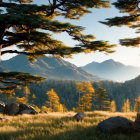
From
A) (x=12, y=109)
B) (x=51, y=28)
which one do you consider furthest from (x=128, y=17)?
(x=12, y=109)

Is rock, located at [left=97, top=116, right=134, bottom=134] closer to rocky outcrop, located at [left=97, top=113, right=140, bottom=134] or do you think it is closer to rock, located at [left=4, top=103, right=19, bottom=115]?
rocky outcrop, located at [left=97, top=113, right=140, bottom=134]

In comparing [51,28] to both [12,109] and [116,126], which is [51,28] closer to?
[116,126]

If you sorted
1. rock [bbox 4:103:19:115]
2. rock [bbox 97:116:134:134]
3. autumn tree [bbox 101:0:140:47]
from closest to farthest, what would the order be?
1. rock [bbox 97:116:134:134]
2. autumn tree [bbox 101:0:140:47]
3. rock [bbox 4:103:19:115]

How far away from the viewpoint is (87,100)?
36.4 meters

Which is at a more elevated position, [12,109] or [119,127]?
[119,127]

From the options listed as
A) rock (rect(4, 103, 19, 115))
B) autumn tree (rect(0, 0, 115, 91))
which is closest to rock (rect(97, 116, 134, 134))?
autumn tree (rect(0, 0, 115, 91))

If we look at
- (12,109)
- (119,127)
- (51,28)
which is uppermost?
(51,28)

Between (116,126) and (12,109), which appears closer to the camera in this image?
(116,126)

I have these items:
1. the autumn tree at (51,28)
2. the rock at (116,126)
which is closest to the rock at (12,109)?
the autumn tree at (51,28)

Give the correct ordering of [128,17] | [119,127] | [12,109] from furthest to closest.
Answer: [12,109] < [128,17] < [119,127]

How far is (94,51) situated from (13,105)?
493 inches

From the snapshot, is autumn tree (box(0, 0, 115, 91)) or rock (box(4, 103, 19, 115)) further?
rock (box(4, 103, 19, 115))

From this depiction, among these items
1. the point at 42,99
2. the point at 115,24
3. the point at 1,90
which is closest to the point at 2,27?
the point at 1,90

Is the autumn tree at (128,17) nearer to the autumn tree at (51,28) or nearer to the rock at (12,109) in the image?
the autumn tree at (51,28)
